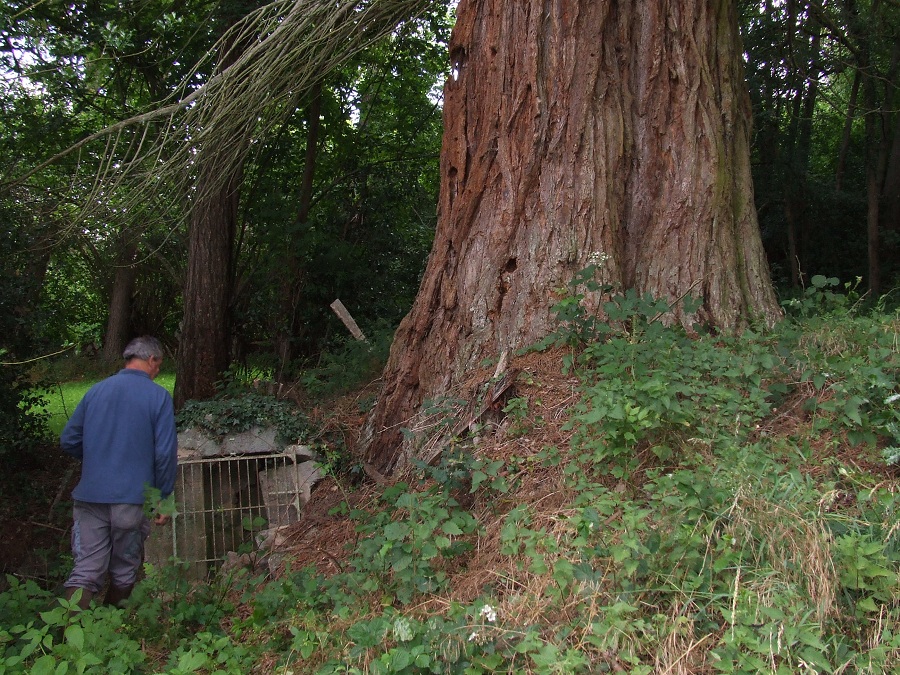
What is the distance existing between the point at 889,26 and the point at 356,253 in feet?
27.0

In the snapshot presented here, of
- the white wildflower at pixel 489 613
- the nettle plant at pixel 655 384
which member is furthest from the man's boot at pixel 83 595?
the nettle plant at pixel 655 384

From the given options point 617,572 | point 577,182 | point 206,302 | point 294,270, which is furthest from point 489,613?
point 294,270

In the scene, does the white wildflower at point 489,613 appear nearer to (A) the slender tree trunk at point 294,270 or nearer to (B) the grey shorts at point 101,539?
(B) the grey shorts at point 101,539

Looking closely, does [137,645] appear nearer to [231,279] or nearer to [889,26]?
[231,279]

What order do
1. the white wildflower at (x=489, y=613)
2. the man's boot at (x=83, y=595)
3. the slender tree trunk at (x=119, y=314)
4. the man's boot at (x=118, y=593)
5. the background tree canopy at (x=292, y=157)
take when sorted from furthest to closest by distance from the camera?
the slender tree trunk at (x=119, y=314) < the background tree canopy at (x=292, y=157) < the man's boot at (x=118, y=593) < the man's boot at (x=83, y=595) < the white wildflower at (x=489, y=613)

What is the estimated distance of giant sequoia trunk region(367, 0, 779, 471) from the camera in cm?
547

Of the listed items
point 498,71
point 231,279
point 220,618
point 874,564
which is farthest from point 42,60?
point 874,564

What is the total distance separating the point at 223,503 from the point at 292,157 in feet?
24.4

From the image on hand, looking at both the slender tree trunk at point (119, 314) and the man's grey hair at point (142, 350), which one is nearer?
the man's grey hair at point (142, 350)

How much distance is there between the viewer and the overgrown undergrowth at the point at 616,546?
2.97m

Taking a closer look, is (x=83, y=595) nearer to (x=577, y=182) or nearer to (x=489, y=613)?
(x=489, y=613)

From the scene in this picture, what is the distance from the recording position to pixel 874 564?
301 centimetres

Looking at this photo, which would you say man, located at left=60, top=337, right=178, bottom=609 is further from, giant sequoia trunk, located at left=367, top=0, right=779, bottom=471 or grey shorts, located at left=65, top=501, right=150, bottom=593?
giant sequoia trunk, located at left=367, top=0, right=779, bottom=471

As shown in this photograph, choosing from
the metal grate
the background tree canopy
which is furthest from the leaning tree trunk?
the metal grate
